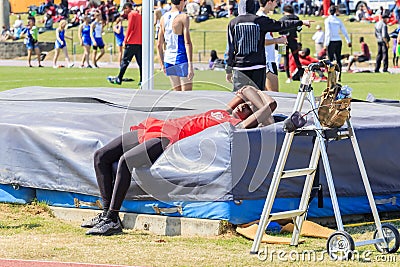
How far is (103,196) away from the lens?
6945 mm

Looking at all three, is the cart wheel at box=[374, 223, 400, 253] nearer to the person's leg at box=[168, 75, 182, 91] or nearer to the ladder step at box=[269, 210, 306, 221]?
the ladder step at box=[269, 210, 306, 221]

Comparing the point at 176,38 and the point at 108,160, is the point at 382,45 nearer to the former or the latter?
the point at 176,38

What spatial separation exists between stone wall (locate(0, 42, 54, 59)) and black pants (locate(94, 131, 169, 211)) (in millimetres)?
32235

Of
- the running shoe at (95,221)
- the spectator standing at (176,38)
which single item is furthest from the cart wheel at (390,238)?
the spectator standing at (176,38)

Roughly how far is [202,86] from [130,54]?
11382 mm

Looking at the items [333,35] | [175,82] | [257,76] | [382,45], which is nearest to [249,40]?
[257,76]

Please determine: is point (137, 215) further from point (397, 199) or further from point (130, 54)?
point (130, 54)

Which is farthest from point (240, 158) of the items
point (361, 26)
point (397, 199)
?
point (361, 26)

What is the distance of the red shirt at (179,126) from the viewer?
6.88 m

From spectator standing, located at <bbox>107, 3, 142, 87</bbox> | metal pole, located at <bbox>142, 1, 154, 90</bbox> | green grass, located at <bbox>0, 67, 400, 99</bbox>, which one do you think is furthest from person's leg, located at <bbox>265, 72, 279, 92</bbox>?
spectator standing, located at <bbox>107, 3, 142, 87</bbox>

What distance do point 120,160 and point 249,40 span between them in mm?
3522

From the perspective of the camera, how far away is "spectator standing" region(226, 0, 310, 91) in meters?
9.76

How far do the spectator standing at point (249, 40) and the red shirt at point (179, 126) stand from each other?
8.82ft

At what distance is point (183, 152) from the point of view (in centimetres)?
683
